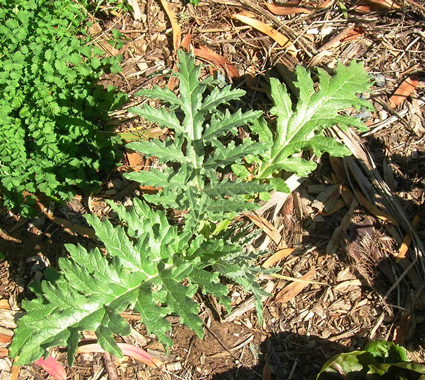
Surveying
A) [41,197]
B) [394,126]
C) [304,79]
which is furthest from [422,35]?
[41,197]

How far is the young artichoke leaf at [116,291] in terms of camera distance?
213 centimetres

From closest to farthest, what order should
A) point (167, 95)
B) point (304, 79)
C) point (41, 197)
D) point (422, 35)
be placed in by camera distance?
1. point (167, 95)
2. point (304, 79)
3. point (41, 197)
4. point (422, 35)

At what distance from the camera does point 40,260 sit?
3244mm

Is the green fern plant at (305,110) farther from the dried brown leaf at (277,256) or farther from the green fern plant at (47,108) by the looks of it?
the green fern plant at (47,108)

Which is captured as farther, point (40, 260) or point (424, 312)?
point (40, 260)

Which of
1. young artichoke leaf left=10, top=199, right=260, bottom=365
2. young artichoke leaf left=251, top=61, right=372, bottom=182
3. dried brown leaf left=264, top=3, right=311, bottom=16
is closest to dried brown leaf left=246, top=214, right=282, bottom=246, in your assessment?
young artichoke leaf left=251, top=61, right=372, bottom=182

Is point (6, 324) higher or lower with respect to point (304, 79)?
lower

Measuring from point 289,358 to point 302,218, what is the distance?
2.88 ft

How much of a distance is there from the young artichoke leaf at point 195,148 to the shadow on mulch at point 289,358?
35.5 inches

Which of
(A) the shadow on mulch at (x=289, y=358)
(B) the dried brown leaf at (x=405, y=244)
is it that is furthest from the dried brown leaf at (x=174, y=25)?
(A) the shadow on mulch at (x=289, y=358)

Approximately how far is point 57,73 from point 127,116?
2.01 feet

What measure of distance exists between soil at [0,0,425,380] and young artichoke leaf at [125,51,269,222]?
2.30ft

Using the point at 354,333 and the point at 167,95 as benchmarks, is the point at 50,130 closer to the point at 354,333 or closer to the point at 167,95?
the point at 167,95

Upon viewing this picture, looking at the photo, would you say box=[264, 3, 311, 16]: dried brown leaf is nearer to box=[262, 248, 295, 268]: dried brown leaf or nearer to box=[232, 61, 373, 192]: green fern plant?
box=[232, 61, 373, 192]: green fern plant
